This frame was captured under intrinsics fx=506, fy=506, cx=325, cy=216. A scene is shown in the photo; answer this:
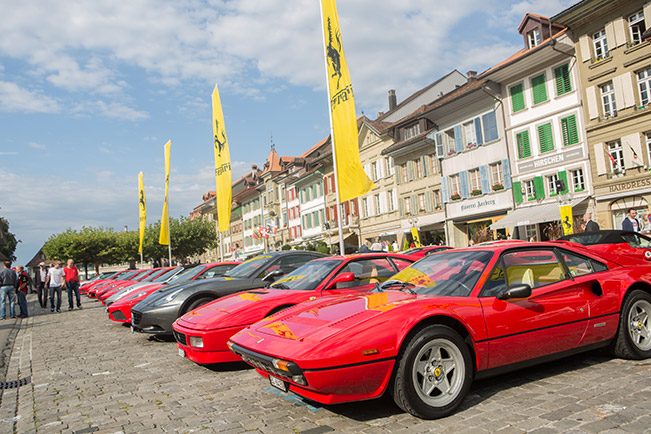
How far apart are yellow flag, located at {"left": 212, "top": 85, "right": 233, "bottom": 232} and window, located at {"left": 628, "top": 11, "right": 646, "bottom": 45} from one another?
18565 millimetres

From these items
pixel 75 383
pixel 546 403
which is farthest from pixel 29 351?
pixel 546 403

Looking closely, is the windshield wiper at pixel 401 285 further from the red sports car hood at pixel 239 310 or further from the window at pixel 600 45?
the window at pixel 600 45

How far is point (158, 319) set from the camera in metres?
8.27

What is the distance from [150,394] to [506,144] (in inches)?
1085

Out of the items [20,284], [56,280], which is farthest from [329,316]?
[56,280]

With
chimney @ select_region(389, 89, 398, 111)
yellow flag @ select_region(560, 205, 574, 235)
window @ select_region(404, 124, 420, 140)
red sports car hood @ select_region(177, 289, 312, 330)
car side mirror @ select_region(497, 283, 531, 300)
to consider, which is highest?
chimney @ select_region(389, 89, 398, 111)

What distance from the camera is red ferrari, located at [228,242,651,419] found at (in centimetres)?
372

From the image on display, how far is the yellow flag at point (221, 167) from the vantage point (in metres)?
17.0

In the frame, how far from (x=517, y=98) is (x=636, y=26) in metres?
6.94

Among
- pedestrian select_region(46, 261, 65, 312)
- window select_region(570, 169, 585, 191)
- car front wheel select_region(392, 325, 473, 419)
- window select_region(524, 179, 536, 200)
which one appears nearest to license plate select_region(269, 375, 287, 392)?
car front wheel select_region(392, 325, 473, 419)

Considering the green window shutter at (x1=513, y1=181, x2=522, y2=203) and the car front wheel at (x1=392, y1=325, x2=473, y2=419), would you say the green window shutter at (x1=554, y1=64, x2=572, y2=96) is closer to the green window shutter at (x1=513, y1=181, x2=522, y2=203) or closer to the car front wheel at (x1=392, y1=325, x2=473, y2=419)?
the green window shutter at (x1=513, y1=181, x2=522, y2=203)

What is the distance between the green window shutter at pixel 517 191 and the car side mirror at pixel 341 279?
953 inches

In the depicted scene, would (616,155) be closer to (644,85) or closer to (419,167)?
(644,85)

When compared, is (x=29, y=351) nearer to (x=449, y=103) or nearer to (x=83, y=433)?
(x=83, y=433)
